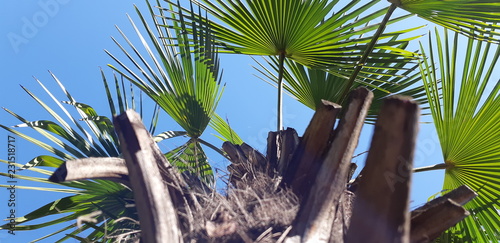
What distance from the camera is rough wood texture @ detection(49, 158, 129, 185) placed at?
39.1 inches

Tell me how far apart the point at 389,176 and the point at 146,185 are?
0.54 m

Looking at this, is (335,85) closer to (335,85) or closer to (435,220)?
(335,85)

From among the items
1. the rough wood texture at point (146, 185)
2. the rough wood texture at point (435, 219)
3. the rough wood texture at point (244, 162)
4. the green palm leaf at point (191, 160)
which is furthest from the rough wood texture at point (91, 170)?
the rough wood texture at point (435, 219)

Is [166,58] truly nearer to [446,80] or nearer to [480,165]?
[446,80]

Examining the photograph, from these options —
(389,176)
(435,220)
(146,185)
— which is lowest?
(435,220)

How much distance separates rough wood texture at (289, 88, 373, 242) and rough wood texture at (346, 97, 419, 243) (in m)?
0.18

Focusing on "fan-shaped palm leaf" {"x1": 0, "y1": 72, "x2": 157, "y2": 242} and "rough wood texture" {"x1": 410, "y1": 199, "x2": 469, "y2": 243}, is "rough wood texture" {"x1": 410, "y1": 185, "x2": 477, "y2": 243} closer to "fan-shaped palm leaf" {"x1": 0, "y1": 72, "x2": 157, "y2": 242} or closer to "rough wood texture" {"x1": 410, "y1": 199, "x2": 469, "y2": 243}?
"rough wood texture" {"x1": 410, "y1": 199, "x2": 469, "y2": 243}

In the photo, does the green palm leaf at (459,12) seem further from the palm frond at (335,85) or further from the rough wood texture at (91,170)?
the rough wood texture at (91,170)

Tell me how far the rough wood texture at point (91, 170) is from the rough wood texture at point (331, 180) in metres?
0.48

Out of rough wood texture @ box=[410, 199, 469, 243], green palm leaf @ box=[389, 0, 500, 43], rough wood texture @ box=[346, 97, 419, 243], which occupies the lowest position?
rough wood texture @ box=[410, 199, 469, 243]

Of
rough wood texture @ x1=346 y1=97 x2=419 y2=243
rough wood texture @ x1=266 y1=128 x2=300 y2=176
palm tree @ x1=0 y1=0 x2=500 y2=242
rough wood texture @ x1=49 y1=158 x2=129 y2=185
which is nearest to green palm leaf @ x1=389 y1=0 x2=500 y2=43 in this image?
palm tree @ x1=0 y1=0 x2=500 y2=242

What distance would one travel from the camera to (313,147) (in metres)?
1.29

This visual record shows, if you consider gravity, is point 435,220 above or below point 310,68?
below

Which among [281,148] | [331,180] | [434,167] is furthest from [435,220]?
[434,167]
